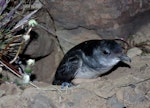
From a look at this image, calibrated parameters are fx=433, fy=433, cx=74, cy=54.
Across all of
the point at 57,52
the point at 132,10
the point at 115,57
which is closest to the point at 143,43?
the point at 132,10

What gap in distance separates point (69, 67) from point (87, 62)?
0.20 m

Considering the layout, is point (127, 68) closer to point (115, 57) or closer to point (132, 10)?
point (115, 57)

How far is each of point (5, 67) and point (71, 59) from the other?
78 cm

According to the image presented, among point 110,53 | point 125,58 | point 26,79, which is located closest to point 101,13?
point 110,53

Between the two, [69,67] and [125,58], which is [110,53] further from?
[69,67]

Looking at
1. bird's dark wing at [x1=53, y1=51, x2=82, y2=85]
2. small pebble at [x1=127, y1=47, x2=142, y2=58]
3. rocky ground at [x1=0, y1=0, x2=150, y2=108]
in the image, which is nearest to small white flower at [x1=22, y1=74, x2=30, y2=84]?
rocky ground at [x1=0, y1=0, x2=150, y2=108]

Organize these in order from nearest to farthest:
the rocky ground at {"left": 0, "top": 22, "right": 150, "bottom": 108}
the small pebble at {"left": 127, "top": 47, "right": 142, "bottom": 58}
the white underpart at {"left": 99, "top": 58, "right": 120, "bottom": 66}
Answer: the rocky ground at {"left": 0, "top": 22, "right": 150, "bottom": 108} → the white underpart at {"left": 99, "top": 58, "right": 120, "bottom": 66} → the small pebble at {"left": 127, "top": 47, "right": 142, "bottom": 58}

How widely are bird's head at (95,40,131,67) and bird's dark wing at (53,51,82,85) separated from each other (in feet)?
0.83

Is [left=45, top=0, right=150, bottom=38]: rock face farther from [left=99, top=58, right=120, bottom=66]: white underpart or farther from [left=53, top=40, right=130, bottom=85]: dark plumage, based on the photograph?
[left=99, top=58, right=120, bottom=66]: white underpart

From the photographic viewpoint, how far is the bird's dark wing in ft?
14.9

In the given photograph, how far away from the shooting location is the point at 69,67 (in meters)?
4.55

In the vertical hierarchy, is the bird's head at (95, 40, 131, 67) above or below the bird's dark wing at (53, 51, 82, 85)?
above

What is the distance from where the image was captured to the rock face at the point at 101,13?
188 inches

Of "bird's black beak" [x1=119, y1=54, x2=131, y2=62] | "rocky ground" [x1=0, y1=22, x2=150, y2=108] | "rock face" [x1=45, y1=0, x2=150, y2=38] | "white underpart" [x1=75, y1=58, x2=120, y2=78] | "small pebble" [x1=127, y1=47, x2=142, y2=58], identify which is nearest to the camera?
"rocky ground" [x1=0, y1=22, x2=150, y2=108]
